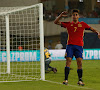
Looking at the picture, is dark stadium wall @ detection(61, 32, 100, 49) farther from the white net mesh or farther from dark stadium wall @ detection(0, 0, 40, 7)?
dark stadium wall @ detection(0, 0, 40, 7)

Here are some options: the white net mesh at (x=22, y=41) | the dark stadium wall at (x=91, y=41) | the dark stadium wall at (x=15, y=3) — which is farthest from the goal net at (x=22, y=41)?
the dark stadium wall at (x=91, y=41)

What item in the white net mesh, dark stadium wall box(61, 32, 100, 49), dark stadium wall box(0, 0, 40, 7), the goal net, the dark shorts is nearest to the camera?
the dark shorts

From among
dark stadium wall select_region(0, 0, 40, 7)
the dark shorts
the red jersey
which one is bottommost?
the dark shorts

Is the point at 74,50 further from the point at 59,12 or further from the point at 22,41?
the point at 59,12

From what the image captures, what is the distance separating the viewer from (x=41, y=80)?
10227 mm

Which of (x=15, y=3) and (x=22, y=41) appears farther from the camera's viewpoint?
(x=15, y=3)

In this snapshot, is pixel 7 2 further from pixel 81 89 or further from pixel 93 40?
pixel 93 40

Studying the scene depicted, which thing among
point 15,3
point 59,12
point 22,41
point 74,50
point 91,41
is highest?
point 59,12

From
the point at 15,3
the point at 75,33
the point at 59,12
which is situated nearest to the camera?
the point at 75,33

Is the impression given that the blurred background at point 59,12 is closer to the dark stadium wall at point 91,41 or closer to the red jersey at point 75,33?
the dark stadium wall at point 91,41

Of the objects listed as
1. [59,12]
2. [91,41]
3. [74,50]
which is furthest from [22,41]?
[59,12]

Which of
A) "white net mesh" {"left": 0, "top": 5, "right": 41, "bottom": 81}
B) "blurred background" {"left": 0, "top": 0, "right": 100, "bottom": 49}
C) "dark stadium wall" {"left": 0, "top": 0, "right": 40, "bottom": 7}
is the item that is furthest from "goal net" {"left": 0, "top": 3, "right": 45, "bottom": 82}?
"blurred background" {"left": 0, "top": 0, "right": 100, "bottom": 49}

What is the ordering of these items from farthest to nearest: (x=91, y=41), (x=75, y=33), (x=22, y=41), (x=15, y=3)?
1. (x=91, y=41)
2. (x=15, y=3)
3. (x=22, y=41)
4. (x=75, y=33)

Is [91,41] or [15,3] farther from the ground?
[15,3]
